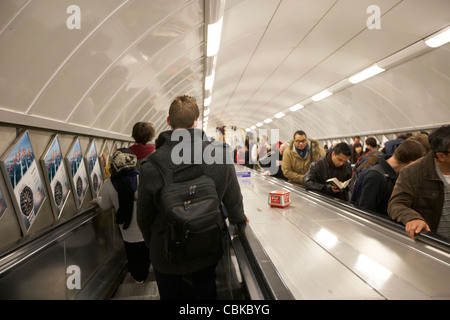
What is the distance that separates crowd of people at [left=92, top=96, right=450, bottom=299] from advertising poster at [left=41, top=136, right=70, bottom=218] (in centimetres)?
101

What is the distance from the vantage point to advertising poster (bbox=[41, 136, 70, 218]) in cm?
362

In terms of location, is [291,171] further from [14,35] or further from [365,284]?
[14,35]

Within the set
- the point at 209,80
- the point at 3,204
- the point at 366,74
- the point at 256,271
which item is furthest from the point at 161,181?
the point at 366,74

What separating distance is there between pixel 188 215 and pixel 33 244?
5.70 ft

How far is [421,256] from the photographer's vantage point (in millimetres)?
2080

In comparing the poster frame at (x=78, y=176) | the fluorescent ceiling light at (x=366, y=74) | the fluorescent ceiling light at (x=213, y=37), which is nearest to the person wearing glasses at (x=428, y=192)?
the fluorescent ceiling light at (x=213, y=37)

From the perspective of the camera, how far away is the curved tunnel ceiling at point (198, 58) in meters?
2.73

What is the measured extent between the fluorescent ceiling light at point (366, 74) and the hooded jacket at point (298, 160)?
4.98 meters

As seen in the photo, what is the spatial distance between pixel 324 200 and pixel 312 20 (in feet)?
15.5

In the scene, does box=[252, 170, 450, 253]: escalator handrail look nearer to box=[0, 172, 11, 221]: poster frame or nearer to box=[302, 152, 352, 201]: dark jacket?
box=[302, 152, 352, 201]: dark jacket

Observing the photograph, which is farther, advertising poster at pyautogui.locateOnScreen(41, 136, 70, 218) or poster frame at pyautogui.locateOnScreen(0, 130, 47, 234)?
advertising poster at pyautogui.locateOnScreen(41, 136, 70, 218)
